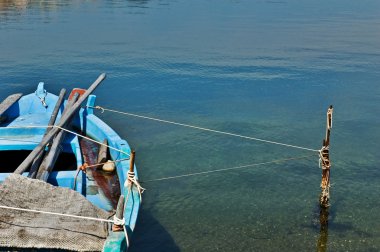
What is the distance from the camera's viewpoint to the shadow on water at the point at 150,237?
10.8 metres

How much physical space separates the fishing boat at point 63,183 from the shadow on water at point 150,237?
1394 millimetres

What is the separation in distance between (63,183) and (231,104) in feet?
42.7

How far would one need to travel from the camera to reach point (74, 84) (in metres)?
25.0

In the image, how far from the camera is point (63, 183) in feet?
33.7

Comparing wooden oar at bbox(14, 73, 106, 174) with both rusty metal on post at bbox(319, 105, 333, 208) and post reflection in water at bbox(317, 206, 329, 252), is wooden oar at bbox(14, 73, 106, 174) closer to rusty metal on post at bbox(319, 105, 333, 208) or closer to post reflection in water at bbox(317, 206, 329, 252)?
rusty metal on post at bbox(319, 105, 333, 208)

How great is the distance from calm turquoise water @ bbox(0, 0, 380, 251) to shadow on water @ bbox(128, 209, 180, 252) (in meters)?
0.03

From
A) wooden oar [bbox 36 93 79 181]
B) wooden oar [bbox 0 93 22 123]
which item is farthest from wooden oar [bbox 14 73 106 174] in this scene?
wooden oar [bbox 0 93 22 123]

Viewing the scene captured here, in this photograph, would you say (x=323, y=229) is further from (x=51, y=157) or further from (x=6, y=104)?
(x=6, y=104)

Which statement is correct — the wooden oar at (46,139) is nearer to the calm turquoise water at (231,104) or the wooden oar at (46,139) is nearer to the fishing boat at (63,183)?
the fishing boat at (63,183)

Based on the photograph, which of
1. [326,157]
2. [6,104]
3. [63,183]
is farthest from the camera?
[6,104]

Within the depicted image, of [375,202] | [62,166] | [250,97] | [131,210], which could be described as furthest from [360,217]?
[250,97]

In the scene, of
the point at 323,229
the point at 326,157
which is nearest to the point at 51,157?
the point at 326,157

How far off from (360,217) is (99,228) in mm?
7859

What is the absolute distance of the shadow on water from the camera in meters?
10.8
